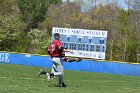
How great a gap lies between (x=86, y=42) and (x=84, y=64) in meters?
2.73

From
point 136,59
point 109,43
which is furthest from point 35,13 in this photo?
point 136,59

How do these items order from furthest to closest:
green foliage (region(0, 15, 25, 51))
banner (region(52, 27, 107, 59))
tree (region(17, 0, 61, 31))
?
tree (region(17, 0, 61, 31))
green foliage (region(0, 15, 25, 51))
banner (region(52, 27, 107, 59))

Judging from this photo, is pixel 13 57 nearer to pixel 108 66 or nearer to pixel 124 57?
pixel 108 66

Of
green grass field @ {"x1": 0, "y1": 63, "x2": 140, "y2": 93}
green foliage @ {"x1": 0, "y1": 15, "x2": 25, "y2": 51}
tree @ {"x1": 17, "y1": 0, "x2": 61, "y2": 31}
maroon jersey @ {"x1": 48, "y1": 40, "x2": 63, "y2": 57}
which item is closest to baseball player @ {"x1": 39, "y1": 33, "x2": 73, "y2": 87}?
maroon jersey @ {"x1": 48, "y1": 40, "x2": 63, "y2": 57}

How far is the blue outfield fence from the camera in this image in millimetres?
35250

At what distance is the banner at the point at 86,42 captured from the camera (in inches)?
1499

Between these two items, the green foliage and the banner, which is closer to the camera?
the banner

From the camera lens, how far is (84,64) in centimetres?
3678

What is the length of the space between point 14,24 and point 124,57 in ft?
→ 52.5

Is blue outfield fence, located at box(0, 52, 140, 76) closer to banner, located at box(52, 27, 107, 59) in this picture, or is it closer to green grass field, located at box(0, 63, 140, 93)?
banner, located at box(52, 27, 107, 59)

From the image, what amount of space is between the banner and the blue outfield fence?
1549 millimetres

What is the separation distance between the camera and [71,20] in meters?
66.9

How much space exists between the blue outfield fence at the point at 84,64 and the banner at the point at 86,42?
1.55 metres

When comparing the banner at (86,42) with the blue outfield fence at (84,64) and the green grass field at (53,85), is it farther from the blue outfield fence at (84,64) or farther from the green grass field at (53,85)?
the green grass field at (53,85)
